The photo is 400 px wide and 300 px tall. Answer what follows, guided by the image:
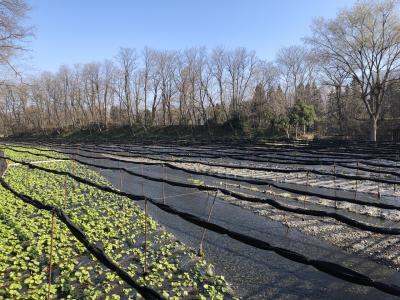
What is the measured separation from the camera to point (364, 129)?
3834 cm

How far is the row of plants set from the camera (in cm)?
524

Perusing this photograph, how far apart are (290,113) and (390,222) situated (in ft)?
88.0

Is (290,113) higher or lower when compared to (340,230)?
higher

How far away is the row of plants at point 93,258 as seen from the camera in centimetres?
524

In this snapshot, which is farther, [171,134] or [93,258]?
[171,134]

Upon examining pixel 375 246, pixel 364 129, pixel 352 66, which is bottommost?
pixel 375 246

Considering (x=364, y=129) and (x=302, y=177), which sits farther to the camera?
(x=364, y=129)

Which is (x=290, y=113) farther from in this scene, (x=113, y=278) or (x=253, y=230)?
(x=113, y=278)

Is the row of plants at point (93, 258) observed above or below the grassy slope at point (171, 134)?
below

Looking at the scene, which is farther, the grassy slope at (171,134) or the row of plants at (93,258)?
the grassy slope at (171,134)

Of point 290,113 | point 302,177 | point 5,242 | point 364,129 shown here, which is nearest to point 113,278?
point 5,242

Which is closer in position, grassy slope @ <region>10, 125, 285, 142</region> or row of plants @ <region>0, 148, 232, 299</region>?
row of plants @ <region>0, 148, 232, 299</region>

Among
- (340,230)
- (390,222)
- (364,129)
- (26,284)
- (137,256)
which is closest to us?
(26,284)

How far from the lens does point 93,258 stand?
6305 mm
